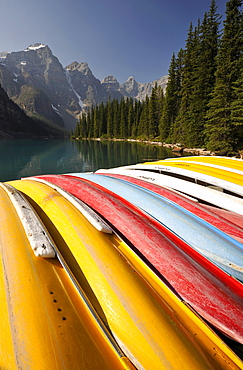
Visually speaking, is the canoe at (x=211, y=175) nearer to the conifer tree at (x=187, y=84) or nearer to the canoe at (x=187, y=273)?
the canoe at (x=187, y=273)

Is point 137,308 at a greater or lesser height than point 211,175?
lesser

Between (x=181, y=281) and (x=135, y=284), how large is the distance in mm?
570

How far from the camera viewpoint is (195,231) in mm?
2707

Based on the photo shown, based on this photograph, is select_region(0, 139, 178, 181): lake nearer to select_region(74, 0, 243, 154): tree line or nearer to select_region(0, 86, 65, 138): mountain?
select_region(74, 0, 243, 154): tree line

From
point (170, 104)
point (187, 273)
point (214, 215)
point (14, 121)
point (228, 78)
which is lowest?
point (187, 273)

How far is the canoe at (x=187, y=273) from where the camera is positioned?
5.28 feet

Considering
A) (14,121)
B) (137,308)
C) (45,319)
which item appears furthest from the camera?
(14,121)

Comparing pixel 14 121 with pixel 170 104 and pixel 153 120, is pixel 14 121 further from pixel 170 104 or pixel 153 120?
pixel 170 104

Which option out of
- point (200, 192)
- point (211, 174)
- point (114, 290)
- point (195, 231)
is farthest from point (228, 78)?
point (114, 290)

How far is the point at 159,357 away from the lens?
112cm

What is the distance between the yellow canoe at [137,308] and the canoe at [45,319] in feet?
0.36

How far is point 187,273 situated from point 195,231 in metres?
0.98

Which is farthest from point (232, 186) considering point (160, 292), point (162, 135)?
point (162, 135)

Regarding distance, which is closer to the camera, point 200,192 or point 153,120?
point 200,192
